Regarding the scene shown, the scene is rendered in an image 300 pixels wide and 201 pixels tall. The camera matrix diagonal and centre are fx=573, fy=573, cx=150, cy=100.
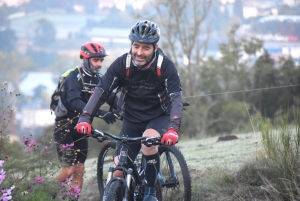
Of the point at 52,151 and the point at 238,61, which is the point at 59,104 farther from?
the point at 238,61

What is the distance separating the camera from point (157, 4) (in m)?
42.8

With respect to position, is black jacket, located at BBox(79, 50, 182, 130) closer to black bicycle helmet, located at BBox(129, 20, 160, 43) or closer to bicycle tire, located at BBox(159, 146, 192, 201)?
black bicycle helmet, located at BBox(129, 20, 160, 43)

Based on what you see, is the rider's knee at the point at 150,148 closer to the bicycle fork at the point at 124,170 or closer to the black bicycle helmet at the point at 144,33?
the bicycle fork at the point at 124,170

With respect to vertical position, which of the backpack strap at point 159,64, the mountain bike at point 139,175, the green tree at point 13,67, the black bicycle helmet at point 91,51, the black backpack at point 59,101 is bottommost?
the mountain bike at point 139,175

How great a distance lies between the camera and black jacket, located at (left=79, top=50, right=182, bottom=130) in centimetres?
578

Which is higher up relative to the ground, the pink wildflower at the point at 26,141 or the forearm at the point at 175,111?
the forearm at the point at 175,111

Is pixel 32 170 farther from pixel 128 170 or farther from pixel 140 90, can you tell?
pixel 140 90

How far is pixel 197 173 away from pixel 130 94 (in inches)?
89.7

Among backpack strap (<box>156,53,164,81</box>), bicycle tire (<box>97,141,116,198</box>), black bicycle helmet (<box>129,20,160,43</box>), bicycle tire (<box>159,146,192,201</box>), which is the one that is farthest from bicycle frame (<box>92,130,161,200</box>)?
bicycle tire (<box>97,141,116,198</box>)

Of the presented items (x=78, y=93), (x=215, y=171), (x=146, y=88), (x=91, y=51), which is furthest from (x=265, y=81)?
(x=146, y=88)

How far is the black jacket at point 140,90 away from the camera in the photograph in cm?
578

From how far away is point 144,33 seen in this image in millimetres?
5801

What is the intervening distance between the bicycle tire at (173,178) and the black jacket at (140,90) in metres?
0.64

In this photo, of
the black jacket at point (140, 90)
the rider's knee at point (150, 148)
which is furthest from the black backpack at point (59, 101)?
the rider's knee at point (150, 148)
